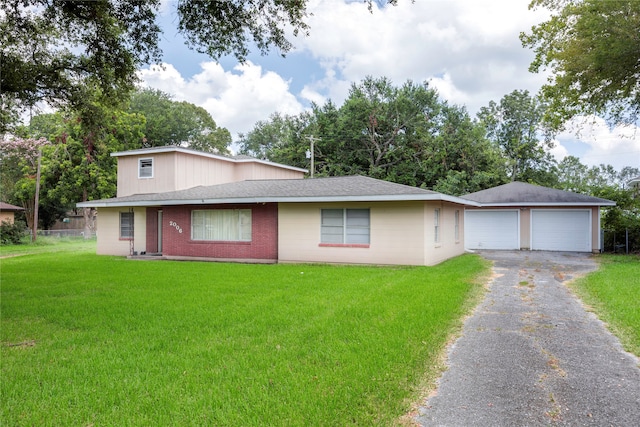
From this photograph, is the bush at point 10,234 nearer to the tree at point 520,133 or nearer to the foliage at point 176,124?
the foliage at point 176,124

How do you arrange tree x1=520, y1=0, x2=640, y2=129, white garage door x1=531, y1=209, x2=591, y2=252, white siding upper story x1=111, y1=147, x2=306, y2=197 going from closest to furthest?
tree x1=520, y1=0, x2=640, y2=129
white garage door x1=531, y1=209, x2=591, y2=252
white siding upper story x1=111, y1=147, x2=306, y2=197

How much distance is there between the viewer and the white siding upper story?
19.4 metres

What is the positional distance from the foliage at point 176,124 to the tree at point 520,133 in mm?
26836

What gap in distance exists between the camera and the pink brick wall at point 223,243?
1525cm

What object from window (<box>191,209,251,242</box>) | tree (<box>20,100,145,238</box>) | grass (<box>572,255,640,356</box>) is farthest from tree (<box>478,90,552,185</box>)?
tree (<box>20,100,145,238</box>)

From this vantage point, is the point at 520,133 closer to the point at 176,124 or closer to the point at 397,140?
the point at 397,140

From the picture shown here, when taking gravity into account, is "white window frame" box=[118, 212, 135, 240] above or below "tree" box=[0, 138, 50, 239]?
below

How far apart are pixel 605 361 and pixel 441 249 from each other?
33.5 ft

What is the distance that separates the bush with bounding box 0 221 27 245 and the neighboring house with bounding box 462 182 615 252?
28388 mm

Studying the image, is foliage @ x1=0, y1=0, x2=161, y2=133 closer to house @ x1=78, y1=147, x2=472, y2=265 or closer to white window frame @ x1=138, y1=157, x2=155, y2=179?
house @ x1=78, y1=147, x2=472, y2=265

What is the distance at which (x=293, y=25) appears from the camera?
9.23m

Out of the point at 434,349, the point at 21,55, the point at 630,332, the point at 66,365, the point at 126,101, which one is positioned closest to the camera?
the point at 66,365

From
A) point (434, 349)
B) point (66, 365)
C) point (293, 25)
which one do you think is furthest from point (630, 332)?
point (293, 25)

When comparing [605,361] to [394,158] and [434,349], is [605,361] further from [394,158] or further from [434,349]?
[394,158]
